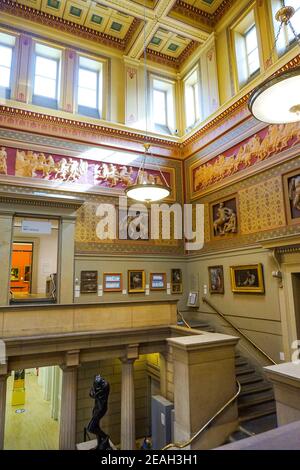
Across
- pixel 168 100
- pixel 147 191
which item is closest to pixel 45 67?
pixel 168 100

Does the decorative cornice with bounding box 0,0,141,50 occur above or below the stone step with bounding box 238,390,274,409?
above

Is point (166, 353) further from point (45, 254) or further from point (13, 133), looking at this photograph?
point (45, 254)

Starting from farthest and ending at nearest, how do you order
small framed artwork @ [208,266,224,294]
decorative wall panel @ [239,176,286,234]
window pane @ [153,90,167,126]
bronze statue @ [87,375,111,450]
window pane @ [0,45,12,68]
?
window pane @ [153,90,167,126], window pane @ [0,45,12,68], small framed artwork @ [208,266,224,294], decorative wall panel @ [239,176,286,234], bronze statue @ [87,375,111,450]

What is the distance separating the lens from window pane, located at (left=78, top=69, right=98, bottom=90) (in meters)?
11.0

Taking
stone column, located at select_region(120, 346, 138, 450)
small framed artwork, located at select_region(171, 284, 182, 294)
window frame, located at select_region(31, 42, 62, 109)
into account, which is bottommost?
stone column, located at select_region(120, 346, 138, 450)

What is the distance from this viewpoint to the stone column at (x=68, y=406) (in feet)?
21.3

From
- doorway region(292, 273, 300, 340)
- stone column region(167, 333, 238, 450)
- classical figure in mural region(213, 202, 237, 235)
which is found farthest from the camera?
classical figure in mural region(213, 202, 237, 235)

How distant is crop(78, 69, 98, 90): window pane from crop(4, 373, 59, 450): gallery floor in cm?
1212

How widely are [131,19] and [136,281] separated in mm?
9266

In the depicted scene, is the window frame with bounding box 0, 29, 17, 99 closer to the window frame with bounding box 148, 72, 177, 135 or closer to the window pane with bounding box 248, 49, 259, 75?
the window frame with bounding box 148, 72, 177, 135

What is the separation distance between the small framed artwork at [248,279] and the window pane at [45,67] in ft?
29.8

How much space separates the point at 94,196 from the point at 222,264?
4.80m

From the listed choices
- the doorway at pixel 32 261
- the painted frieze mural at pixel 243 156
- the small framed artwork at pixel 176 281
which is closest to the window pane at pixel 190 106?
the painted frieze mural at pixel 243 156

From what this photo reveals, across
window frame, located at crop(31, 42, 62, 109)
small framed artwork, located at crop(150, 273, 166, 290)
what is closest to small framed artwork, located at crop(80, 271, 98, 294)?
small framed artwork, located at crop(150, 273, 166, 290)
